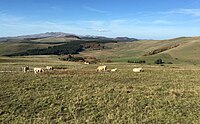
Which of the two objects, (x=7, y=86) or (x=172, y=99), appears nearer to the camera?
(x=172, y=99)

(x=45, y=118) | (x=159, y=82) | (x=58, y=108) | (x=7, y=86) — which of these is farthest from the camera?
(x=159, y=82)

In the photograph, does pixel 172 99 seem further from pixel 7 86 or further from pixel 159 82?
pixel 7 86

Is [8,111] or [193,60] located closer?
[8,111]

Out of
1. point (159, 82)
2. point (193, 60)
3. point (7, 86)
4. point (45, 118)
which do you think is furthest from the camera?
point (193, 60)

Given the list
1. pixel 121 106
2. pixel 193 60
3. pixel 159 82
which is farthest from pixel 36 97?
pixel 193 60

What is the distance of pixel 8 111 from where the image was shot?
1845 centimetres

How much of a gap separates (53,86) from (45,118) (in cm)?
701

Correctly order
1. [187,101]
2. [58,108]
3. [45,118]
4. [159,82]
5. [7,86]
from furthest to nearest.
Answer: [159,82], [7,86], [187,101], [58,108], [45,118]

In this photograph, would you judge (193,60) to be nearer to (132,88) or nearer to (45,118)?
(132,88)

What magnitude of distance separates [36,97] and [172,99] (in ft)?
33.0

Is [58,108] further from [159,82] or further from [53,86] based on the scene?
[159,82]

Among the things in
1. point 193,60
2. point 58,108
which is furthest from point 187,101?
point 193,60

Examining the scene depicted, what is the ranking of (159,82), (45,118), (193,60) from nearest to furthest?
(45,118) < (159,82) < (193,60)

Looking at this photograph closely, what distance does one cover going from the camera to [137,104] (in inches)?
787
